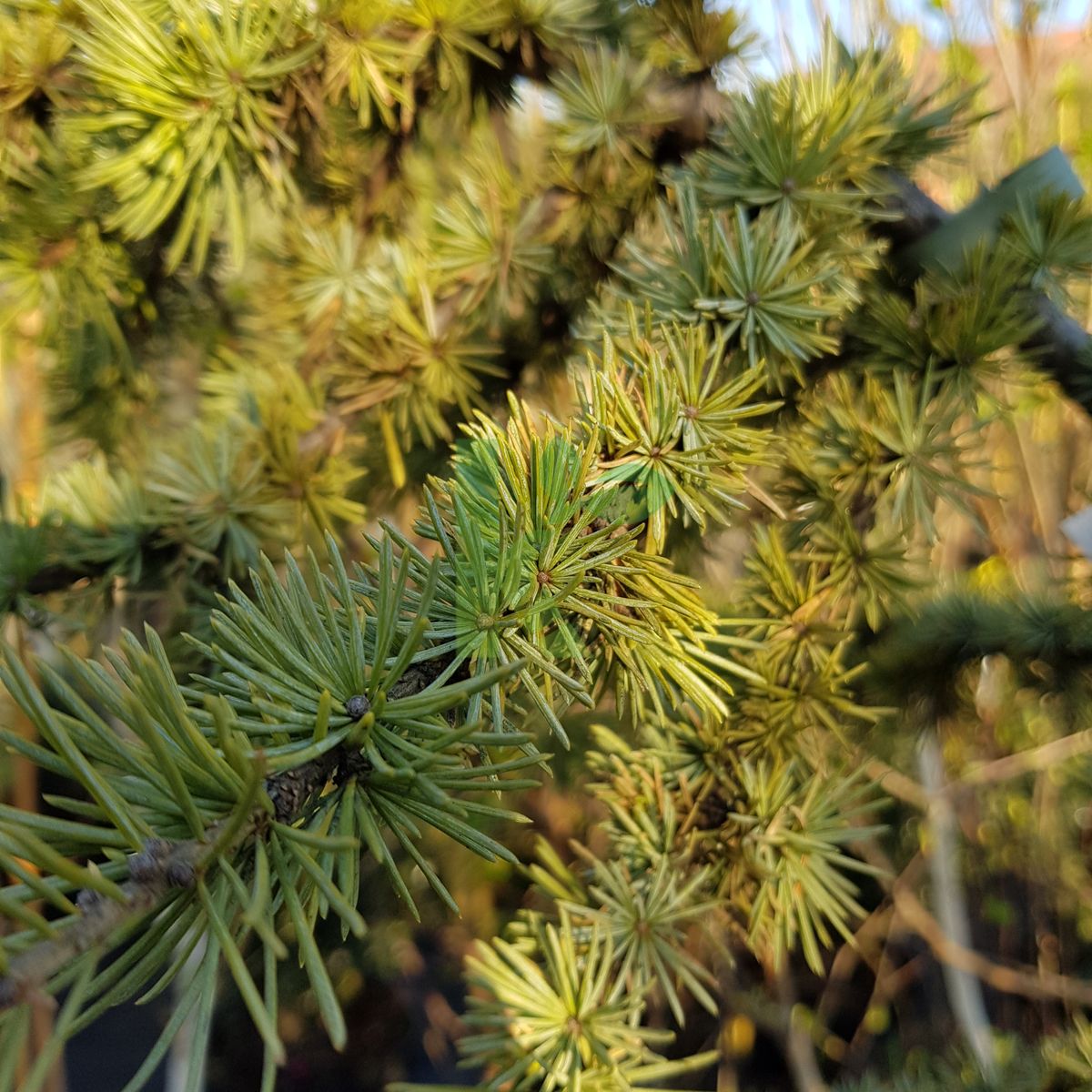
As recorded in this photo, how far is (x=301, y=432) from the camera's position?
0.33 m

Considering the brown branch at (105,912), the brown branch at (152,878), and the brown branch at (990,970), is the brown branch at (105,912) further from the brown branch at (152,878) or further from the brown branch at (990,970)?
the brown branch at (990,970)

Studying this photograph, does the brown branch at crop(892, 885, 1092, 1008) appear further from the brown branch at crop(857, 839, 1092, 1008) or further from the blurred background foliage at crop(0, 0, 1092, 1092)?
the blurred background foliage at crop(0, 0, 1092, 1092)

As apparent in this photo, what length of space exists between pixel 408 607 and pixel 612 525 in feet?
0.15

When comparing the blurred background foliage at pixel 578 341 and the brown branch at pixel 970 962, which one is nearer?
the blurred background foliage at pixel 578 341

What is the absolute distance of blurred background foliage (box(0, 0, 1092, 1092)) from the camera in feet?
0.78

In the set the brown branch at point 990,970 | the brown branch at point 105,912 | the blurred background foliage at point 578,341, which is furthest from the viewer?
the brown branch at point 990,970

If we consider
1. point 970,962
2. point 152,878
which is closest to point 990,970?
point 970,962

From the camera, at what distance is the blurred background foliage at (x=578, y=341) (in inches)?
9.4

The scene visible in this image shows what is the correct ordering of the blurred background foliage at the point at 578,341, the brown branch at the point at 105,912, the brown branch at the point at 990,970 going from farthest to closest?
the brown branch at the point at 990,970 → the blurred background foliage at the point at 578,341 → the brown branch at the point at 105,912

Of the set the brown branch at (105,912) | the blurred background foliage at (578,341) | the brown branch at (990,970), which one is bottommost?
the brown branch at (990,970)

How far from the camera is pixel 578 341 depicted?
0.31 m

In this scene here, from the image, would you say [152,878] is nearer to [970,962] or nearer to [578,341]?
[578,341]

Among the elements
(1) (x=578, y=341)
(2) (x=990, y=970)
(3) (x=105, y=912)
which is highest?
(1) (x=578, y=341)

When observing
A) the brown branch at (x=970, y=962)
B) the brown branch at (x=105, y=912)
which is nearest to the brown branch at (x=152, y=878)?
the brown branch at (x=105, y=912)
